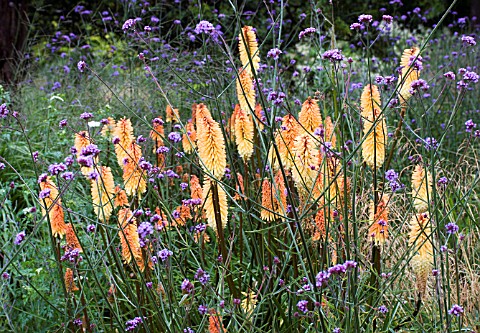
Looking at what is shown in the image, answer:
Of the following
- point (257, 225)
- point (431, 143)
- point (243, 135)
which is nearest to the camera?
point (431, 143)

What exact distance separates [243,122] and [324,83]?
404cm

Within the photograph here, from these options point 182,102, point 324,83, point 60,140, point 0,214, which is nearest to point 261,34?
point 324,83

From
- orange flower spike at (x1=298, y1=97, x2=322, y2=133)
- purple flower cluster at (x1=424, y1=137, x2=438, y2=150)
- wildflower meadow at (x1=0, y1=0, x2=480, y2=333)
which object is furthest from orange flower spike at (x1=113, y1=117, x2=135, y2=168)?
purple flower cluster at (x1=424, y1=137, x2=438, y2=150)

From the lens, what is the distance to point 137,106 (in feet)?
20.6

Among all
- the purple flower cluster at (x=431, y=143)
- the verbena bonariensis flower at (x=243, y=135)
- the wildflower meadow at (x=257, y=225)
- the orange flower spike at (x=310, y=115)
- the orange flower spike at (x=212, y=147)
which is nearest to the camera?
the purple flower cluster at (x=431, y=143)

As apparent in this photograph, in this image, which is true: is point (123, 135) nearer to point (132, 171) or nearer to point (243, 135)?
point (132, 171)

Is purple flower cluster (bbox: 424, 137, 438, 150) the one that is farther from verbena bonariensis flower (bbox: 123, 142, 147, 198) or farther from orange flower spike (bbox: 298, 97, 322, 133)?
verbena bonariensis flower (bbox: 123, 142, 147, 198)

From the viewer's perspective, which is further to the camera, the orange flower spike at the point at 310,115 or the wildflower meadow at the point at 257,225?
the orange flower spike at the point at 310,115

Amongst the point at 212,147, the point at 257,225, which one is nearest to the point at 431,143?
the point at 212,147

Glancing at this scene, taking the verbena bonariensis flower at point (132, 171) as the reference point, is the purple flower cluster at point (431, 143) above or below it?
above

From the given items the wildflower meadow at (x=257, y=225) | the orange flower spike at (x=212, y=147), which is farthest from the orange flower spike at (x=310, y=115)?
the orange flower spike at (x=212, y=147)

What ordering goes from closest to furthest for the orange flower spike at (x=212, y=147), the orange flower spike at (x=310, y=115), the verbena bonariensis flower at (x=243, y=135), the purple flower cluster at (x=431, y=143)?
1. the purple flower cluster at (x=431, y=143)
2. the orange flower spike at (x=212, y=147)
3. the orange flower spike at (x=310, y=115)
4. the verbena bonariensis flower at (x=243, y=135)

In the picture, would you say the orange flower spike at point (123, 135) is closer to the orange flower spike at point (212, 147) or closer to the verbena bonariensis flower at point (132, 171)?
the verbena bonariensis flower at point (132, 171)

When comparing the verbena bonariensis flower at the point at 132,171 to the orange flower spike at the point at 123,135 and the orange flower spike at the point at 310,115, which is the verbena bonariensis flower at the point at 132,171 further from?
the orange flower spike at the point at 310,115
